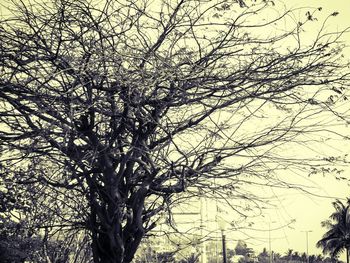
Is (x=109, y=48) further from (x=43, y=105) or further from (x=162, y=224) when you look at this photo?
(x=162, y=224)

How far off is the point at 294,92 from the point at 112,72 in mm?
1834

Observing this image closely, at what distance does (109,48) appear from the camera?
197 inches

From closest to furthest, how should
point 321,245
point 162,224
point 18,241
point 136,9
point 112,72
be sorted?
point 112,72 < point 136,9 < point 162,224 < point 18,241 < point 321,245

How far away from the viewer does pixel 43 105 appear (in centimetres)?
492

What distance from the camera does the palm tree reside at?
161 ft

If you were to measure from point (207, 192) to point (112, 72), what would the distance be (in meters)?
1.98

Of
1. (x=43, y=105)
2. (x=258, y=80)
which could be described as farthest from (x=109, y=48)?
(x=258, y=80)

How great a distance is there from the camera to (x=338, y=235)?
49594 mm

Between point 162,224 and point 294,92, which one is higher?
point 294,92

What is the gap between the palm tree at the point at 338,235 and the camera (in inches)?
1927

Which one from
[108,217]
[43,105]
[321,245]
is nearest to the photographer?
[43,105]

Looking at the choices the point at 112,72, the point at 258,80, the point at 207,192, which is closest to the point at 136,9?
the point at 112,72

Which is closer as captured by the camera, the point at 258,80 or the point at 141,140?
the point at 258,80

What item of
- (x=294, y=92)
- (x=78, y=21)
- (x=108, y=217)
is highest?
(x=78, y=21)
